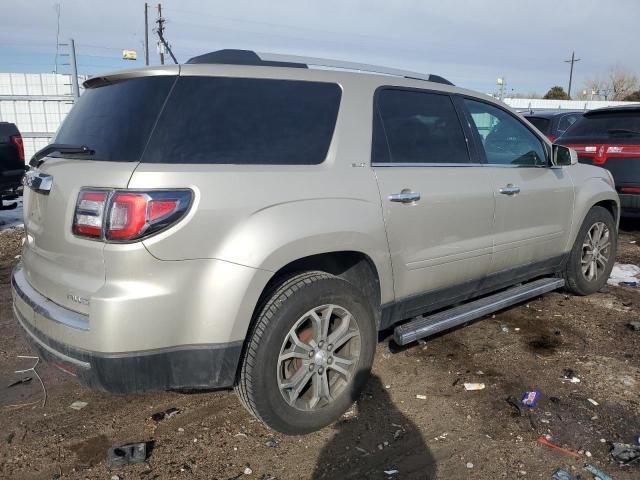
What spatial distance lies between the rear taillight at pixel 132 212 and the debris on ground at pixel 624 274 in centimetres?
505

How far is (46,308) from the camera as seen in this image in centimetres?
256

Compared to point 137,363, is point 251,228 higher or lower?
higher

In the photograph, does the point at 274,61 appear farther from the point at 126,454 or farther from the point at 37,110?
the point at 37,110

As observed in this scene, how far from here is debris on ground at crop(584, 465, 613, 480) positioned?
99.0 inches

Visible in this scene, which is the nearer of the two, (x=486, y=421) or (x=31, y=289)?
(x=31, y=289)

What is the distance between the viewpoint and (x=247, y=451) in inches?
109

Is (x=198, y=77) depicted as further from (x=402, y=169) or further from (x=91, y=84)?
(x=402, y=169)

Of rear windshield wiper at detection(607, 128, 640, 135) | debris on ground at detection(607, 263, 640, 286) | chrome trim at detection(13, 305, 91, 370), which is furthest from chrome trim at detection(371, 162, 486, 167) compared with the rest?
rear windshield wiper at detection(607, 128, 640, 135)

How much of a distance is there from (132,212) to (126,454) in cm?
130

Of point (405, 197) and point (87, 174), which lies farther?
point (405, 197)

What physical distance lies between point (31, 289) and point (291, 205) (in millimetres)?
1473

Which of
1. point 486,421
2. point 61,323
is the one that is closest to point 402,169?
point 486,421

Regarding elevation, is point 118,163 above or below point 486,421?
above

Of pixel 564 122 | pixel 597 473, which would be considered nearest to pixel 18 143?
pixel 597 473
